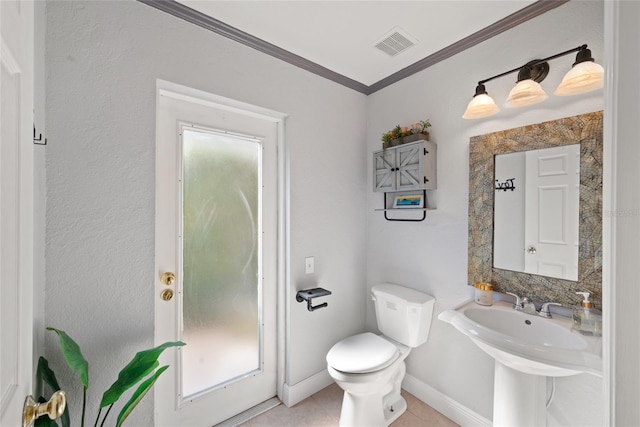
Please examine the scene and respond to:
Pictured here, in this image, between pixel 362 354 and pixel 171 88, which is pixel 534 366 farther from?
pixel 171 88

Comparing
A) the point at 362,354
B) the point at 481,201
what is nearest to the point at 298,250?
the point at 362,354

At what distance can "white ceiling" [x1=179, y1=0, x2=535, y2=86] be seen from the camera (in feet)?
4.71

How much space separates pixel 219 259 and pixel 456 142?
66.3 inches

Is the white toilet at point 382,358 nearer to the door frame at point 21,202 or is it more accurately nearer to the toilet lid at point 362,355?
the toilet lid at point 362,355

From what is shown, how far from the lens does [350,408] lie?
1624 mm

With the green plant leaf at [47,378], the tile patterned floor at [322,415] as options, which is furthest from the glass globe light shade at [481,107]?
the green plant leaf at [47,378]

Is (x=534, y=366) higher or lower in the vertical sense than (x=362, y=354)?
higher

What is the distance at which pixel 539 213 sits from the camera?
1.44 metres

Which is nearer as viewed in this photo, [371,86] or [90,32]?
[90,32]

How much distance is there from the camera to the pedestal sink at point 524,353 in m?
1.02

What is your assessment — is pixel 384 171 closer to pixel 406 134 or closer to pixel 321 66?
pixel 406 134

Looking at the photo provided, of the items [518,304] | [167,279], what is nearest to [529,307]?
[518,304]

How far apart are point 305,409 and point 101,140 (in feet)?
6.58

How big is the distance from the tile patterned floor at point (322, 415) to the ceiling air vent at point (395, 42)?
7.94 ft
